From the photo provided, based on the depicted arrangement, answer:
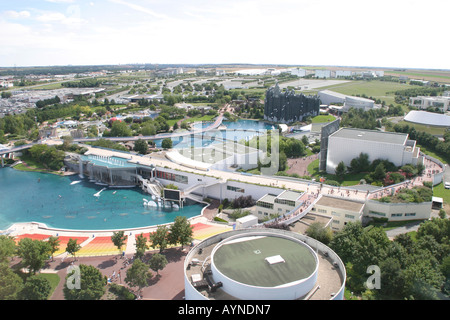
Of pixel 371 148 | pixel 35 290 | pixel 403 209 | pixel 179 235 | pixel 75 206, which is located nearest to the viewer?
pixel 35 290

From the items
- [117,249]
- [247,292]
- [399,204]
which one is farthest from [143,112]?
[247,292]

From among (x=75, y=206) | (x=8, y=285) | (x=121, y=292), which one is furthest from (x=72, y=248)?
(x=75, y=206)

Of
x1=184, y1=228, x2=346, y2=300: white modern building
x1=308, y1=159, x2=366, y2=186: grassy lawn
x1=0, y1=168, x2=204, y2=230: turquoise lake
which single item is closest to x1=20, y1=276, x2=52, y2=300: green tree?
x1=184, y1=228, x2=346, y2=300: white modern building

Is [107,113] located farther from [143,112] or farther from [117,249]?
[117,249]

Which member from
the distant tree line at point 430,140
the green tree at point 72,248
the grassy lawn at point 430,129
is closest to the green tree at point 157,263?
the green tree at point 72,248

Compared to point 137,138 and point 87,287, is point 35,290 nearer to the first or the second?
point 87,287

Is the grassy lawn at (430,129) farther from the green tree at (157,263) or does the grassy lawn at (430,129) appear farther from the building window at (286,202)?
the green tree at (157,263)

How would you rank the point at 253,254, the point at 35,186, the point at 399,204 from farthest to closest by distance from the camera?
the point at 35,186
the point at 399,204
the point at 253,254
